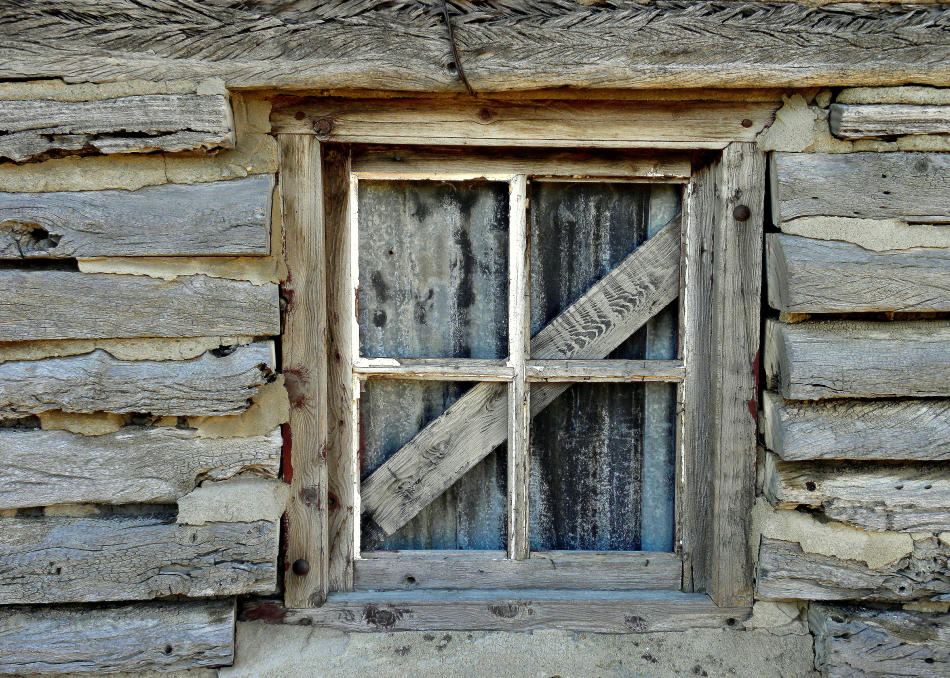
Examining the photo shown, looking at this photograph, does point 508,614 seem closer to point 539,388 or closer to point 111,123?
point 539,388

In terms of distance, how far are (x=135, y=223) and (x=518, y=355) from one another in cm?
91

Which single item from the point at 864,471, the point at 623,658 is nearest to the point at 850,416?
the point at 864,471

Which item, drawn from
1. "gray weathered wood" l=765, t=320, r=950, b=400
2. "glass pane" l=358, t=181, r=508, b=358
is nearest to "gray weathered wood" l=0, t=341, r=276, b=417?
"glass pane" l=358, t=181, r=508, b=358

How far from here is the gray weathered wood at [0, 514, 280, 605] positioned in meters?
1.48

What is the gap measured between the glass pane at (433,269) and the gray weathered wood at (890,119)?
2.53 feet

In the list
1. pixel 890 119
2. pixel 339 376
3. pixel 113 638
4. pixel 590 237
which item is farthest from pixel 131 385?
pixel 890 119

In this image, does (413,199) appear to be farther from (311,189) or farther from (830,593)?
(830,593)

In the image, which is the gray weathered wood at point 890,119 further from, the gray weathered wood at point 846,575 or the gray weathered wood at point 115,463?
the gray weathered wood at point 115,463

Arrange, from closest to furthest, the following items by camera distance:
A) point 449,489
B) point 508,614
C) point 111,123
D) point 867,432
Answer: point 111,123, point 867,432, point 508,614, point 449,489

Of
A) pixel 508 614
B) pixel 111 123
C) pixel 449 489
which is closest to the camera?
pixel 111 123

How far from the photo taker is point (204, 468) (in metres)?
1.48

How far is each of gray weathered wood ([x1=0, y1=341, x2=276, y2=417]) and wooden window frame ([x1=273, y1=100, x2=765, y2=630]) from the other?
141 mm

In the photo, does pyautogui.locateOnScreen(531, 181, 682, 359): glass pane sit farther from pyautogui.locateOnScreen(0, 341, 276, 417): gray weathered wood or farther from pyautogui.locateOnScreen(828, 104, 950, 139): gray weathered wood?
pyautogui.locateOnScreen(0, 341, 276, 417): gray weathered wood

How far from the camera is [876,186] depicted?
4.75ft
